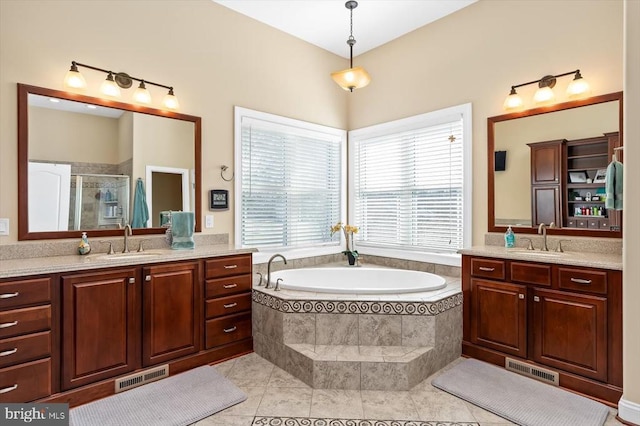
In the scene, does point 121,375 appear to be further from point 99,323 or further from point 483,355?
point 483,355

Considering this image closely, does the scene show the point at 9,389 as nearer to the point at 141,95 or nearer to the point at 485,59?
the point at 141,95

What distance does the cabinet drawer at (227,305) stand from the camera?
295 cm

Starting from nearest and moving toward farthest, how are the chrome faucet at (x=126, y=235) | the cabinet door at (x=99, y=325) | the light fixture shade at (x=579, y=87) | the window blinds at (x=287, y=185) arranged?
the cabinet door at (x=99, y=325)
the light fixture shade at (x=579, y=87)
the chrome faucet at (x=126, y=235)
the window blinds at (x=287, y=185)

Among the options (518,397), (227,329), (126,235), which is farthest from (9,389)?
(518,397)

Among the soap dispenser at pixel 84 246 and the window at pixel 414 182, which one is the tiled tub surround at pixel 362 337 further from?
the soap dispenser at pixel 84 246

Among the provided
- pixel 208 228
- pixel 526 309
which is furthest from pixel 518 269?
pixel 208 228

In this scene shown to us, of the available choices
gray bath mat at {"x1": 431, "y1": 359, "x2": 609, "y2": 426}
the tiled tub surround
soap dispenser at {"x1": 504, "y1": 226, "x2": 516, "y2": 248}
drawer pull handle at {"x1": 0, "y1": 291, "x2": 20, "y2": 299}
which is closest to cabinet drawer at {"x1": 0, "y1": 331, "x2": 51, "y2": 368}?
drawer pull handle at {"x1": 0, "y1": 291, "x2": 20, "y2": 299}

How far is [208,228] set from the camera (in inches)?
137

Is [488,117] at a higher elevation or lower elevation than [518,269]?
higher

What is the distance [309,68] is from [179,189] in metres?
2.17

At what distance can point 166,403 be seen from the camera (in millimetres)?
2338

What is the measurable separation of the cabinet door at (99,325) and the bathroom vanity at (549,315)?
2643mm

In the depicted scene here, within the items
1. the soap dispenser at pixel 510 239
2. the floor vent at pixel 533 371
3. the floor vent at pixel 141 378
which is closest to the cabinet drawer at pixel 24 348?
the floor vent at pixel 141 378

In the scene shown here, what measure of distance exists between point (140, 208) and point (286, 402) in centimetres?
196
